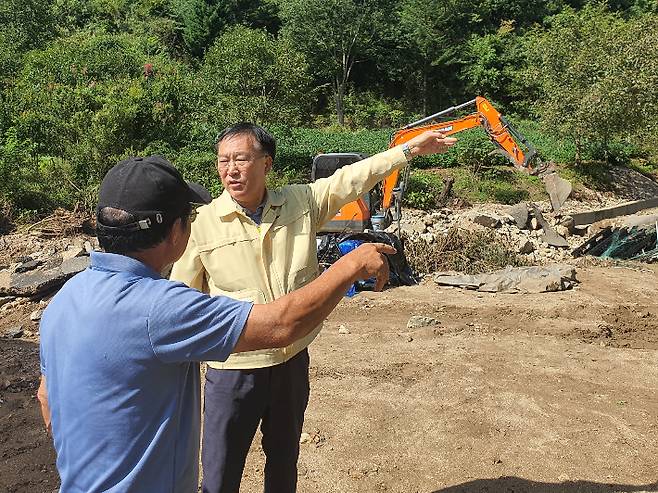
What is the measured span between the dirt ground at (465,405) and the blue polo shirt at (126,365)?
7.16 ft

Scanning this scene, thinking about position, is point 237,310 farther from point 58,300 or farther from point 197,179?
point 197,179

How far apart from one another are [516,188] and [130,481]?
16.3 meters

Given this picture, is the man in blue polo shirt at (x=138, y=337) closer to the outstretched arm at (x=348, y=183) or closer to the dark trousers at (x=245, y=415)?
the dark trousers at (x=245, y=415)

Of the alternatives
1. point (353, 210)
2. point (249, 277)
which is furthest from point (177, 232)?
point (353, 210)

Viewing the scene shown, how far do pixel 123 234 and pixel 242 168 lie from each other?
892 mm

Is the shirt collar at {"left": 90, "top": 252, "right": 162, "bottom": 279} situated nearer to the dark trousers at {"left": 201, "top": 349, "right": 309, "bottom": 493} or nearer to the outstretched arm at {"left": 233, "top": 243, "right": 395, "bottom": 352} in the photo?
the outstretched arm at {"left": 233, "top": 243, "right": 395, "bottom": 352}

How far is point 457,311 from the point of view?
700 centimetres

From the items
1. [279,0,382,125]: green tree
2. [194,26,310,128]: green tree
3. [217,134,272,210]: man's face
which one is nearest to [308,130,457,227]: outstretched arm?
[217,134,272,210]: man's face

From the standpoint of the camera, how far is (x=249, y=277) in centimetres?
209

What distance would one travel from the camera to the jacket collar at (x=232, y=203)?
2.14 meters

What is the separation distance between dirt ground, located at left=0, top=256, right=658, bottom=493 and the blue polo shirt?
2.18 metres

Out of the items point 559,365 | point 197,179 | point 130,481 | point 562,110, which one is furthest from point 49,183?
point 562,110

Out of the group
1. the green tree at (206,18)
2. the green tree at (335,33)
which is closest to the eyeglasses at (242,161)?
the green tree at (335,33)

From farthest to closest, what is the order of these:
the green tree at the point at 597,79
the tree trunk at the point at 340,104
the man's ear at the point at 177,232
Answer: the tree trunk at the point at 340,104 → the green tree at the point at 597,79 → the man's ear at the point at 177,232
